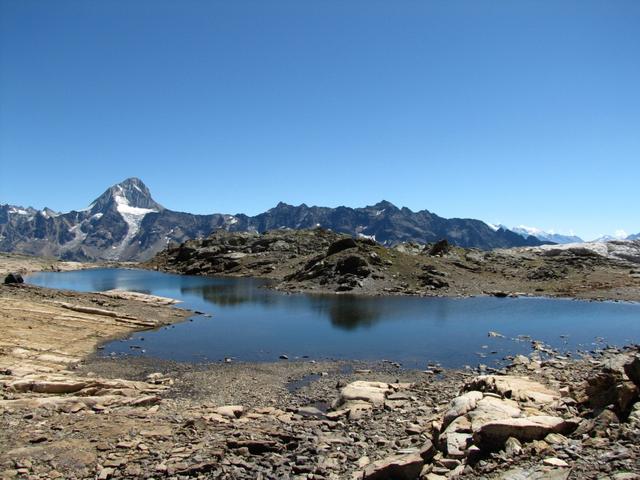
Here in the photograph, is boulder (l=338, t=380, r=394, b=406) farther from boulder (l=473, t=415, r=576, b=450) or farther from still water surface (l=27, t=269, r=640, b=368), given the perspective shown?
still water surface (l=27, t=269, r=640, b=368)

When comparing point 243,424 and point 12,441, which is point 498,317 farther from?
point 12,441

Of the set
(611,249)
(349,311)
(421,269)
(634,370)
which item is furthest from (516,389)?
(611,249)

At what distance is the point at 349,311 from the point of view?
7475cm

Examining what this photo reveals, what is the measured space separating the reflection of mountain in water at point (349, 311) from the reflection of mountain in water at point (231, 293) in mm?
11478

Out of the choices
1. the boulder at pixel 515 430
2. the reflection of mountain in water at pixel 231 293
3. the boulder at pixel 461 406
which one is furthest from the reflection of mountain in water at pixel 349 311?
the boulder at pixel 515 430

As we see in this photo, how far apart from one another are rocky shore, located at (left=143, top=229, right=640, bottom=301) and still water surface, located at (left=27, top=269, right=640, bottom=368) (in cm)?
1100

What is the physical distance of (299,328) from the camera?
196 feet

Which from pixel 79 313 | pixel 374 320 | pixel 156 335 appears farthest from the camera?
pixel 374 320

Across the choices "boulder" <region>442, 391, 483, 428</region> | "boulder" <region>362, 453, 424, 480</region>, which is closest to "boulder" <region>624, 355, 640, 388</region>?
"boulder" <region>442, 391, 483, 428</region>

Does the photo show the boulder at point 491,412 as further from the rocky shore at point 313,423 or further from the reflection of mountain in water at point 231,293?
the reflection of mountain in water at point 231,293

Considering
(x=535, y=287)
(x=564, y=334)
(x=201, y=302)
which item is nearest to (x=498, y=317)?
(x=564, y=334)

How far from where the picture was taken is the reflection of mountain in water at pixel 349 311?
210 ft

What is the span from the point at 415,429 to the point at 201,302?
69.8 meters

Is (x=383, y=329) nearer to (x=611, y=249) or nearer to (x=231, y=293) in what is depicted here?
(x=231, y=293)
